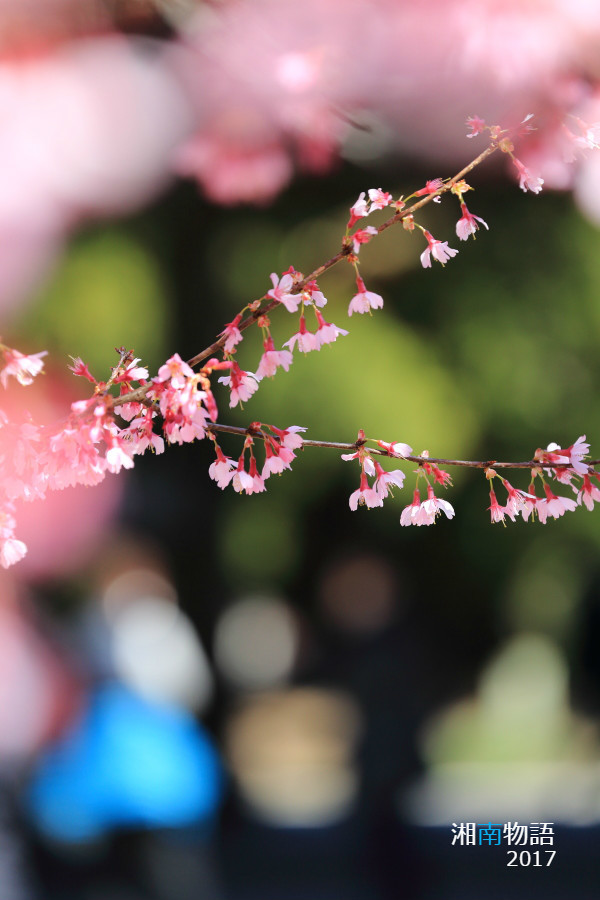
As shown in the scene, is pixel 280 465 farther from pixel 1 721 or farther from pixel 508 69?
pixel 1 721

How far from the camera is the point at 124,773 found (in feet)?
7.22

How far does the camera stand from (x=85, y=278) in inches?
76.5

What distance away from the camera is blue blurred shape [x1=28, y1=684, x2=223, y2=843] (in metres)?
2.15

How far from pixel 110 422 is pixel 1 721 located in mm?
1887

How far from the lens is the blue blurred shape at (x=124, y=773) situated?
215 centimetres

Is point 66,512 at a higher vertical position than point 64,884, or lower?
higher

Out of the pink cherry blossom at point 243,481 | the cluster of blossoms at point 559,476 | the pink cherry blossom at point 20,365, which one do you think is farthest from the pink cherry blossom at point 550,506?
the pink cherry blossom at point 20,365

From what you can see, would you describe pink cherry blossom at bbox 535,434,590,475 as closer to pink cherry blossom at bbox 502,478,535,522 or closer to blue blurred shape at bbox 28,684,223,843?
pink cherry blossom at bbox 502,478,535,522

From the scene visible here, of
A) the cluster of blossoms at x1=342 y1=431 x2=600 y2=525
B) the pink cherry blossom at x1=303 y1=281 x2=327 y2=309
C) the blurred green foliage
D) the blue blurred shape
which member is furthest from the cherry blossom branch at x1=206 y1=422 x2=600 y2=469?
the blue blurred shape

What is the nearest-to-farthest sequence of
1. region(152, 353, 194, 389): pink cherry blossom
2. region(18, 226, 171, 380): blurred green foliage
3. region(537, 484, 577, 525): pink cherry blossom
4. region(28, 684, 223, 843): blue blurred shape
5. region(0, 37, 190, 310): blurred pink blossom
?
region(152, 353, 194, 389): pink cherry blossom
region(537, 484, 577, 525): pink cherry blossom
region(0, 37, 190, 310): blurred pink blossom
region(18, 226, 171, 380): blurred green foliage
region(28, 684, 223, 843): blue blurred shape

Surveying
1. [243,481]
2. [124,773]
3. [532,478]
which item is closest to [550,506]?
A: [532,478]

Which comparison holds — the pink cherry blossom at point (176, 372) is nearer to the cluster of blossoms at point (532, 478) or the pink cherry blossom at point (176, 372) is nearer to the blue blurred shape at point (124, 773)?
the cluster of blossoms at point (532, 478)

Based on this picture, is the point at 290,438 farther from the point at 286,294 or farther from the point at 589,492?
the point at 589,492

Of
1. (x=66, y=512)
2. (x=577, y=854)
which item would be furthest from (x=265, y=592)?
(x=577, y=854)
